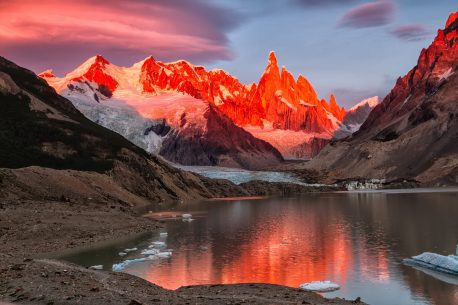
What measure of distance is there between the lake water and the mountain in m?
39.2

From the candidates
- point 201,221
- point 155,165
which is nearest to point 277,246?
point 201,221

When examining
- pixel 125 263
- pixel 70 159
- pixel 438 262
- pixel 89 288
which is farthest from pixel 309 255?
pixel 70 159

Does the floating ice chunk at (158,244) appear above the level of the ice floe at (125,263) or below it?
above

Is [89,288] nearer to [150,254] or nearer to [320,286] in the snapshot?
[320,286]

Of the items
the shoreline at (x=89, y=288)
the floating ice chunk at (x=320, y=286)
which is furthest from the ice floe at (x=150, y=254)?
the floating ice chunk at (x=320, y=286)

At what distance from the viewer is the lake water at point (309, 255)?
4160 centimetres

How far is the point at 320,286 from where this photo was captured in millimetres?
40094

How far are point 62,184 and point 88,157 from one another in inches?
2013

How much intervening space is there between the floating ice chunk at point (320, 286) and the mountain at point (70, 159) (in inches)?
3149

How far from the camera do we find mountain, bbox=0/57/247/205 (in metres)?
125

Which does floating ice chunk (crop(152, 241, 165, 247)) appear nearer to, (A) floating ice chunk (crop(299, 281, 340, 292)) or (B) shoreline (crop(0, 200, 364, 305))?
(B) shoreline (crop(0, 200, 364, 305))

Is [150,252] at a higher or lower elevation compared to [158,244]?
lower

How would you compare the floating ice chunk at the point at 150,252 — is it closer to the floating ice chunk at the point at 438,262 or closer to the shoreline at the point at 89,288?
the shoreline at the point at 89,288

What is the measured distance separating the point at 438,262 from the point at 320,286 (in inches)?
484
